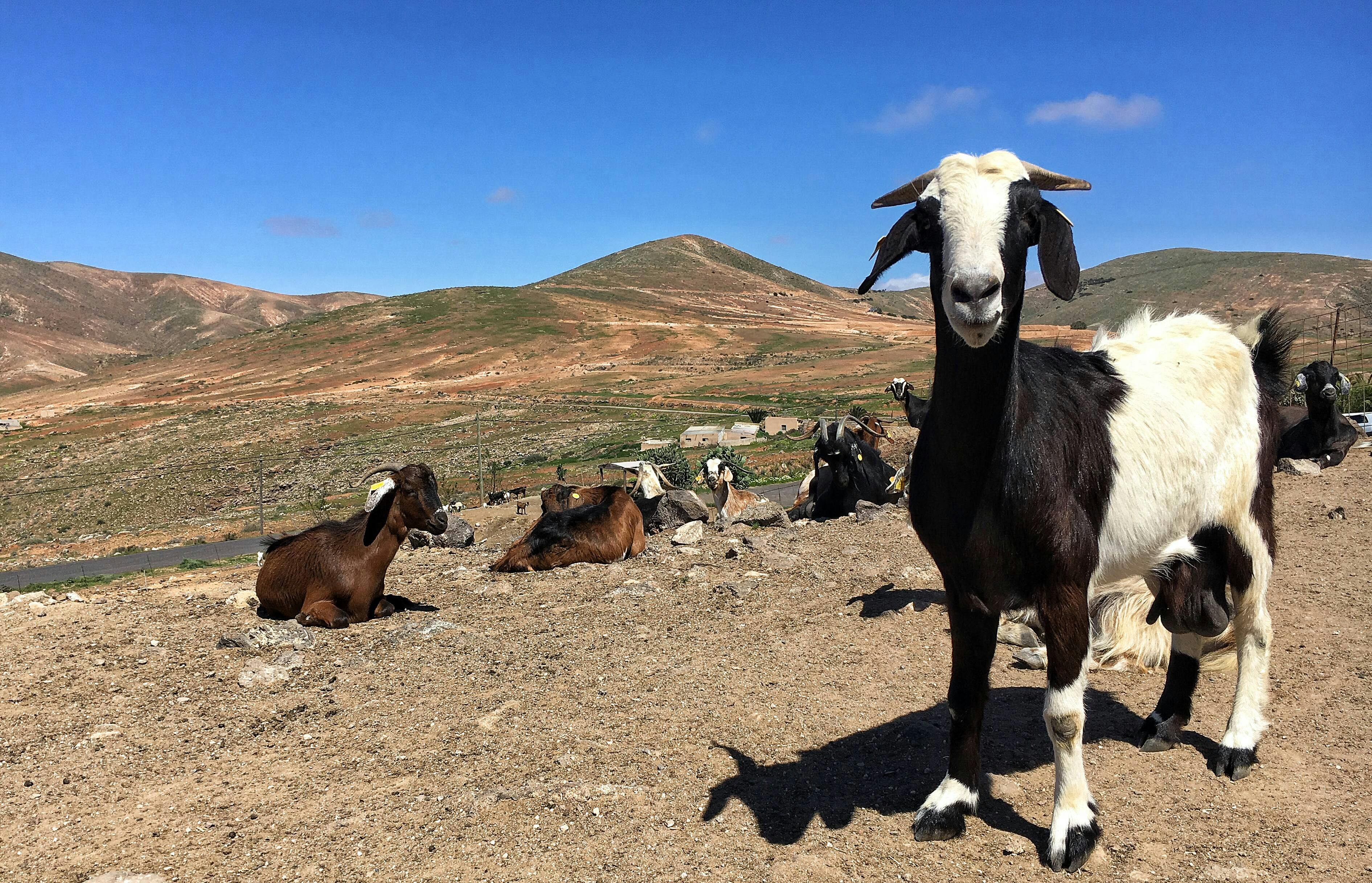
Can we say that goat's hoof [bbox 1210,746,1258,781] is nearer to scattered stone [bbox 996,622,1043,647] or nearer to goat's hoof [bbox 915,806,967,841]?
goat's hoof [bbox 915,806,967,841]

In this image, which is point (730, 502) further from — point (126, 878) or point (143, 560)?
point (143, 560)

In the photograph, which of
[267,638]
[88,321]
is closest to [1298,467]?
[267,638]

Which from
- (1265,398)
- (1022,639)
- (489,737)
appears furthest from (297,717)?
(1265,398)

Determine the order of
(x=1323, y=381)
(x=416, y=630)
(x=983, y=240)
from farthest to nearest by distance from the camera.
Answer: (x=1323, y=381) < (x=416, y=630) < (x=983, y=240)

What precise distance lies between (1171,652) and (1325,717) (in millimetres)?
985

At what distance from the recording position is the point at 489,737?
5535 mm

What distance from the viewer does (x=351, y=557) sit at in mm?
9492

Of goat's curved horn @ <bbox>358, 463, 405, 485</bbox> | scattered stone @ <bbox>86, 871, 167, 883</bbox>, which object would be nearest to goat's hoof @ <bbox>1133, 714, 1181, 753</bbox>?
scattered stone @ <bbox>86, 871, 167, 883</bbox>

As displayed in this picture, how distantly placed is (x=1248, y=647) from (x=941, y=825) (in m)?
2.19

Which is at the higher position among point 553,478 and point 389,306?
point 389,306

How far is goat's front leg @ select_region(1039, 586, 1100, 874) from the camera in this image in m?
3.69

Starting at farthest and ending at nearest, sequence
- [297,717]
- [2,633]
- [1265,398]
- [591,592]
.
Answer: [591,592], [2,633], [297,717], [1265,398]

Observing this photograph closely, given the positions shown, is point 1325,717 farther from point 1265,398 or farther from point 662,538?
point 662,538

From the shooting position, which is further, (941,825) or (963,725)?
(963,725)
